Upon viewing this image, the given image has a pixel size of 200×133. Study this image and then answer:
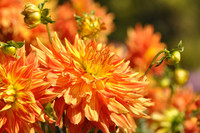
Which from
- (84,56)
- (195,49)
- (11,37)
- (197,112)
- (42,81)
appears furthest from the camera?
(195,49)

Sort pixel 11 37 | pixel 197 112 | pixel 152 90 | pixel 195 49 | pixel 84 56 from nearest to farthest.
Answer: pixel 84 56, pixel 197 112, pixel 11 37, pixel 152 90, pixel 195 49

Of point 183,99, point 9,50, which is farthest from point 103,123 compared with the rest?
point 183,99

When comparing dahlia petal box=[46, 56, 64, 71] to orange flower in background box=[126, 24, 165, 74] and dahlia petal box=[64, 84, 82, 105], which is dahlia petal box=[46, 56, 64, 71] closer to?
dahlia petal box=[64, 84, 82, 105]

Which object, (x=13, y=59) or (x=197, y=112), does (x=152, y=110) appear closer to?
(x=197, y=112)

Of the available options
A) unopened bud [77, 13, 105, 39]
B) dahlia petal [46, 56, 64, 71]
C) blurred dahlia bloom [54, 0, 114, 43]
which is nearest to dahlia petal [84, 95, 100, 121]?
dahlia petal [46, 56, 64, 71]

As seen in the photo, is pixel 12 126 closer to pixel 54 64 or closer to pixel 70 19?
pixel 54 64

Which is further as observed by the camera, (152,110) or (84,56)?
(152,110)

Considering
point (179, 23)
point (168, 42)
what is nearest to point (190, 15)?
point (179, 23)

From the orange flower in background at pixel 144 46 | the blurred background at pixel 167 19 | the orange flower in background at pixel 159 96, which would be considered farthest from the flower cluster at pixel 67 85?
the blurred background at pixel 167 19
